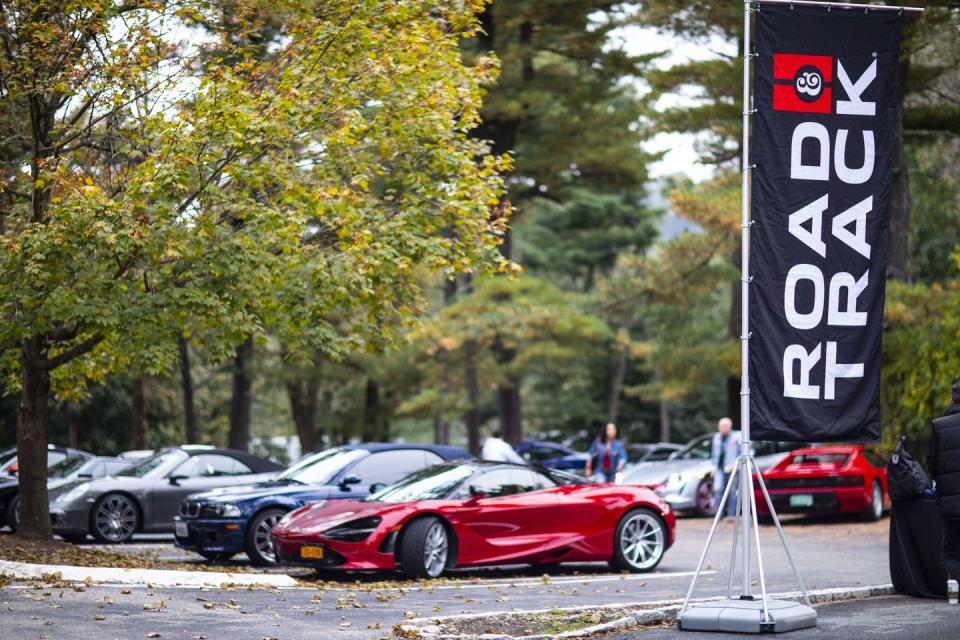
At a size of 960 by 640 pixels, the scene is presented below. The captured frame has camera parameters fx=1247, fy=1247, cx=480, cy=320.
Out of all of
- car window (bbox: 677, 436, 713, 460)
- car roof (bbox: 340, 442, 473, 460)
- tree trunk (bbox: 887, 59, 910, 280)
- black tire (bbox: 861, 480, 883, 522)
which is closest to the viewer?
car roof (bbox: 340, 442, 473, 460)

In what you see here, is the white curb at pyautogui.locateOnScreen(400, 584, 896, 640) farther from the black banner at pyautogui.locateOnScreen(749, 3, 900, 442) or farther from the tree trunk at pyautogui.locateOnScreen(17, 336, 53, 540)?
the tree trunk at pyautogui.locateOnScreen(17, 336, 53, 540)

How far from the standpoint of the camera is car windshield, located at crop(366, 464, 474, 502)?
13930mm

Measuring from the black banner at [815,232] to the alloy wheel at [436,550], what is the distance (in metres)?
4.92

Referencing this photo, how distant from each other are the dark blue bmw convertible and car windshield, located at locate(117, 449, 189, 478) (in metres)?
2.81

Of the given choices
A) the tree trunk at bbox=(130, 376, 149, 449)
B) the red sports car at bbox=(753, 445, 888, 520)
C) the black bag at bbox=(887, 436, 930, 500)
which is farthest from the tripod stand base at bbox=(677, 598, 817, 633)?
the tree trunk at bbox=(130, 376, 149, 449)

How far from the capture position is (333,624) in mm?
10039

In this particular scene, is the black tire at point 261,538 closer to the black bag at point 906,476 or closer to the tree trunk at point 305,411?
the black bag at point 906,476

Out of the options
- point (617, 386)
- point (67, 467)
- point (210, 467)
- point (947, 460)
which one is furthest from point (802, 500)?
point (617, 386)

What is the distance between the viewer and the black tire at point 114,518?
1808cm

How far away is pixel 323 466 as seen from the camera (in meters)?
16.7

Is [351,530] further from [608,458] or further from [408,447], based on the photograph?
[608,458]

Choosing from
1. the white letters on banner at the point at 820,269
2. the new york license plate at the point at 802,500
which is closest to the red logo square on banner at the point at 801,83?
the white letters on banner at the point at 820,269

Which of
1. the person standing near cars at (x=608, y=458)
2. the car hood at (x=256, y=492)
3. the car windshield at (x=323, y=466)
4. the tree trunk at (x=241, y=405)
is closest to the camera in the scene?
the car hood at (x=256, y=492)

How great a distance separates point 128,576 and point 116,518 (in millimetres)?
6353
